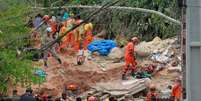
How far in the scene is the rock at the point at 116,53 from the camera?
21.0 metres

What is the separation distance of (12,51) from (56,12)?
9.60 meters

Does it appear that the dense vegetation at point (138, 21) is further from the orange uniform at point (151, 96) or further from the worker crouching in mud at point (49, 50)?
the orange uniform at point (151, 96)

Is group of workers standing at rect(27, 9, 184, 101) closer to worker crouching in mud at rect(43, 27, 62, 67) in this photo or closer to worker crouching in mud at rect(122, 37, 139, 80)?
worker crouching in mud at rect(43, 27, 62, 67)

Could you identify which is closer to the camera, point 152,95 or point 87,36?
point 152,95

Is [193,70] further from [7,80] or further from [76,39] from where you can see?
[76,39]

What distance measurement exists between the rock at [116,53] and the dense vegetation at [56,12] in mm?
1306

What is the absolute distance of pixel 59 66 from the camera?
1980cm

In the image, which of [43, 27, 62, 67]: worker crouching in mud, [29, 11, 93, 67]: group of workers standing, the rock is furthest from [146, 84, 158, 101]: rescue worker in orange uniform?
[29, 11, 93, 67]: group of workers standing

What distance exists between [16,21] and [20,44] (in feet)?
1.86

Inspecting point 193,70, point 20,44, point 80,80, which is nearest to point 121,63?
point 80,80

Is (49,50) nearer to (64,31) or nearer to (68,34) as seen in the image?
(64,31)

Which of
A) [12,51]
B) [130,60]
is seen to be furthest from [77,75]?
[12,51]

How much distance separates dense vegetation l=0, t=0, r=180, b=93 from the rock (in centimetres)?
131

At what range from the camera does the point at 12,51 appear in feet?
40.0
